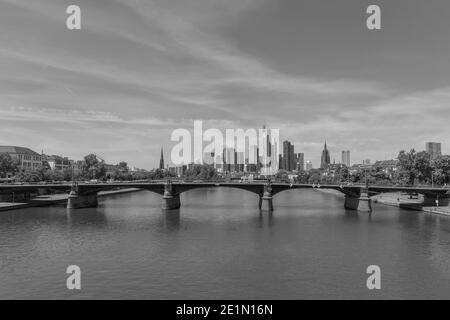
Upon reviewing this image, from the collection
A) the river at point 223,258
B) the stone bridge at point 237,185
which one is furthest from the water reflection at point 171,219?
the stone bridge at point 237,185

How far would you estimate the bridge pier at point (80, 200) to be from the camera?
93938 millimetres

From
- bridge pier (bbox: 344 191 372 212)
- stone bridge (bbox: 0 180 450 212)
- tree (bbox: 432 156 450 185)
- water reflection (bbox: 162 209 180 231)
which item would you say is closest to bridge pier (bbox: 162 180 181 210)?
stone bridge (bbox: 0 180 450 212)

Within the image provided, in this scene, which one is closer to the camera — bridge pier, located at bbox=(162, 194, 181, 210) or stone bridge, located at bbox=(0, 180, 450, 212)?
bridge pier, located at bbox=(162, 194, 181, 210)

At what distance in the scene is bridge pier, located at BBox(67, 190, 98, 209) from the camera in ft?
308

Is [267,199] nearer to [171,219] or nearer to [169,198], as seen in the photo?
[169,198]

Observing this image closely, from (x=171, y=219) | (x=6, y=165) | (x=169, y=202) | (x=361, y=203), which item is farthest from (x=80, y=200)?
(x=361, y=203)

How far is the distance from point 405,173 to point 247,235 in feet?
268

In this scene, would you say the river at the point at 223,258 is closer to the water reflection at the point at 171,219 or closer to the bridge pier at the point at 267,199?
the water reflection at the point at 171,219

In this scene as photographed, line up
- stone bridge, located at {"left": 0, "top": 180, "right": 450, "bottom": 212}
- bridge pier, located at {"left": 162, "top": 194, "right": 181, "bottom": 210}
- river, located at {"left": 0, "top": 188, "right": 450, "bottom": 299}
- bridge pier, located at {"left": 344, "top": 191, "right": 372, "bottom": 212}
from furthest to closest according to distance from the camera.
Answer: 1. stone bridge, located at {"left": 0, "top": 180, "right": 450, "bottom": 212}
2. bridge pier, located at {"left": 162, "top": 194, "right": 181, "bottom": 210}
3. bridge pier, located at {"left": 344, "top": 191, "right": 372, "bottom": 212}
4. river, located at {"left": 0, "top": 188, "right": 450, "bottom": 299}

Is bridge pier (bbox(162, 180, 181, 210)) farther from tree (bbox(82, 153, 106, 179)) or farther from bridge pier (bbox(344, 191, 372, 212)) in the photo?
tree (bbox(82, 153, 106, 179))

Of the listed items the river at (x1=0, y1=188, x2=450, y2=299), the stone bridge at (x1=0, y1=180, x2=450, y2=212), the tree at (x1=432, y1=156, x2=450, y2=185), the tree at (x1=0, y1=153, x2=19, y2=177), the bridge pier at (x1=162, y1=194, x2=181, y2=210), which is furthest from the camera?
the tree at (x1=0, y1=153, x2=19, y2=177)

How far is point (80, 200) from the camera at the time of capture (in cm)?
9706

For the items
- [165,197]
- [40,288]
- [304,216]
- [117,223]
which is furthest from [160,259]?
[165,197]
